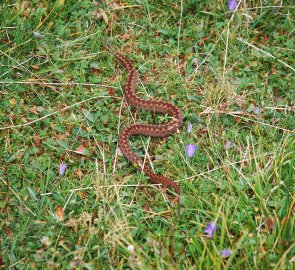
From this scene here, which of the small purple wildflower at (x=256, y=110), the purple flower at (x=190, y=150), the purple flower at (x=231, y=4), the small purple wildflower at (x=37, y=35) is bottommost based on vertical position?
the small purple wildflower at (x=256, y=110)

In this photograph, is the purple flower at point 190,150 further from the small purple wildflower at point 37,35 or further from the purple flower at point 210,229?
the small purple wildflower at point 37,35

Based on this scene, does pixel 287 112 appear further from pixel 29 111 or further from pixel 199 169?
pixel 29 111

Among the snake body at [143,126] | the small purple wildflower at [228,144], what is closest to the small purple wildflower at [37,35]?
the snake body at [143,126]

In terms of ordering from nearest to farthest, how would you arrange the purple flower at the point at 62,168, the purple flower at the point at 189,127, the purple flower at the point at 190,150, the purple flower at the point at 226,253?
the purple flower at the point at 226,253 < the purple flower at the point at 62,168 < the purple flower at the point at 190,150 < the purple flower at the point at 189,127

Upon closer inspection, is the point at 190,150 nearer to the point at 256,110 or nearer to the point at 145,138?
the point at 145,138

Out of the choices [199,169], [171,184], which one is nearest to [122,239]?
[171,184]

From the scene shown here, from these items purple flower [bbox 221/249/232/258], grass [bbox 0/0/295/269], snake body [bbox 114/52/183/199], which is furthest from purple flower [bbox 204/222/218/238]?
snake body [bbox 114/52/183/199]

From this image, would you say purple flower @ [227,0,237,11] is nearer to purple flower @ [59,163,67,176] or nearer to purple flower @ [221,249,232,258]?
purple flower @ [59,163,67,176]
